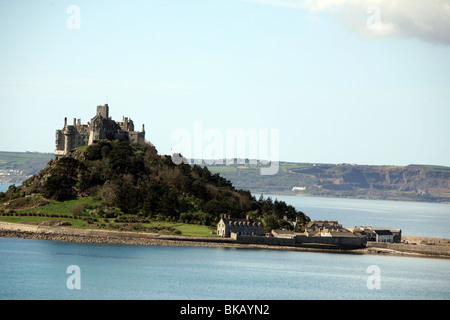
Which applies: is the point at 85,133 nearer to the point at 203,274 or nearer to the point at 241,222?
the point at 241,222

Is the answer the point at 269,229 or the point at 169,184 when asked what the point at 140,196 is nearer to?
the point at 169,184

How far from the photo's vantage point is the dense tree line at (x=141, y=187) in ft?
356

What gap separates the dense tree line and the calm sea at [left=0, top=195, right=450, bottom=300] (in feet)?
51.5

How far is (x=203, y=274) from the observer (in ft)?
240

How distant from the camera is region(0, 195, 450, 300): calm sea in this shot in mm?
63531

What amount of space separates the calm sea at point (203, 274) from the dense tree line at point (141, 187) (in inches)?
618

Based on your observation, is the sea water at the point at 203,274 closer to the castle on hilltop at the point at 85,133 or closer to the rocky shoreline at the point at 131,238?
the rocky shoreline at the point at 131,238

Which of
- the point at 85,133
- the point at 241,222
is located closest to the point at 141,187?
the point at 85,133

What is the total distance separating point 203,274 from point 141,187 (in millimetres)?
41813

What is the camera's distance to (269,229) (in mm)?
107625

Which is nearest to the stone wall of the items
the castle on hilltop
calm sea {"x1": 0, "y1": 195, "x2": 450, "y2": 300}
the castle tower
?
calm sea {"x1": 0, "y1": 195, "x2": 450, "y2": 300}

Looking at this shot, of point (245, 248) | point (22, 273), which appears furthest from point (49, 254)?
point (245, 248)

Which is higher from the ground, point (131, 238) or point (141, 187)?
point (141, 187)

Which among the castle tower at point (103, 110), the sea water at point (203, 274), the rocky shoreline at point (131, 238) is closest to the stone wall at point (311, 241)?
the rocky shoreline at point (131, 238)
